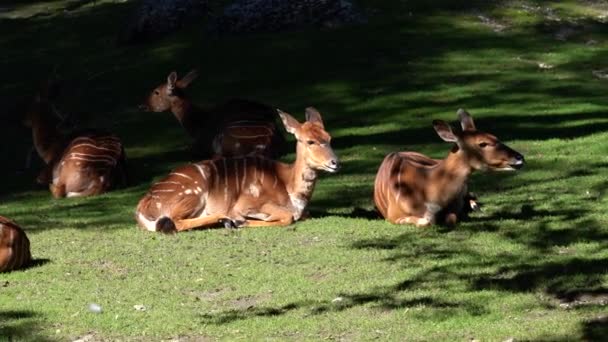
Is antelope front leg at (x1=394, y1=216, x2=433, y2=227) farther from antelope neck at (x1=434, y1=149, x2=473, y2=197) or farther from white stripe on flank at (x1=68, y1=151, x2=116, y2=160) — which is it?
white stripe on flank at (x1=68, y1=151, x2=116, y2=160)

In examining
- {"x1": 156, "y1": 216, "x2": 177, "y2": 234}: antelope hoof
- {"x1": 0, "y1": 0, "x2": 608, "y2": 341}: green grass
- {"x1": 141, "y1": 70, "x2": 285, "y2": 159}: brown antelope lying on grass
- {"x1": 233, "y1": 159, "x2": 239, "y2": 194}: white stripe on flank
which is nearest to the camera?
{"x1": 0, "y1": 0, "x2": 608, "y2": 341}: green grass

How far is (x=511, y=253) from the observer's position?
1020cm

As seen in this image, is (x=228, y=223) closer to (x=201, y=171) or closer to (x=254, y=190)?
(x=254, y=190)

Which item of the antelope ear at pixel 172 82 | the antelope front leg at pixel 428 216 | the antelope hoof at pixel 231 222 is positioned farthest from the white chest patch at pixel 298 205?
the antelope ear at pixel 172 82

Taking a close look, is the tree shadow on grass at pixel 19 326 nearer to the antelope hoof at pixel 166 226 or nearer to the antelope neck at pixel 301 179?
the antelope hoof at pixel 166 226

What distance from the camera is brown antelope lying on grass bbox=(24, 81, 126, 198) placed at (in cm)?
1541

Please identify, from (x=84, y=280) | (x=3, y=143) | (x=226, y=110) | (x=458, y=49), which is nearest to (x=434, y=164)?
(x=84, y=280)

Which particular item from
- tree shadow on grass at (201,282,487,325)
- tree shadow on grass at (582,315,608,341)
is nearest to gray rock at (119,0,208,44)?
tree shadow on grass at (201,282,487,325)

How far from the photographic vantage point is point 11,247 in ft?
34.0

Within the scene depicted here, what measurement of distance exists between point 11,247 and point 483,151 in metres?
3.77

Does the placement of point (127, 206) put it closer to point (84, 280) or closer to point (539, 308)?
point (84, 280)

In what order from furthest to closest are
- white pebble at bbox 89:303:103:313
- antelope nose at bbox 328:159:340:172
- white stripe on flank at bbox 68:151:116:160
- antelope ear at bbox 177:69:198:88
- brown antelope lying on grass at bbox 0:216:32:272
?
antelope ear at bbox 177:69:198:88
white stripe on flank at bbox 68:151:116:160
antelope nose at bbox 328:159:340:172
brown antelope lying on grass at bbox 0:216:32:272
white pebble at bbox 89:303:103:313

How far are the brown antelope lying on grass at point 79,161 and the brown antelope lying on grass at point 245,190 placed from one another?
111 inches

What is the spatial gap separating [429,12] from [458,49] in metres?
2.26
